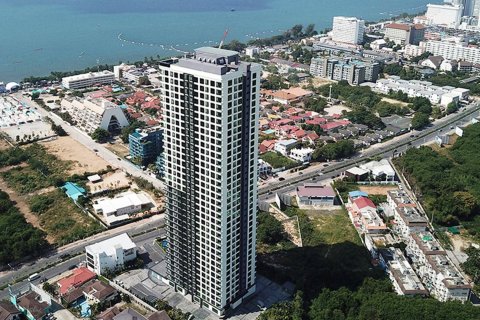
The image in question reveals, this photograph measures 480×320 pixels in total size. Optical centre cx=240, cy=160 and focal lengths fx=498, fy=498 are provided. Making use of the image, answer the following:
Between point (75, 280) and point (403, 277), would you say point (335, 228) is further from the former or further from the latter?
point (75, 280)

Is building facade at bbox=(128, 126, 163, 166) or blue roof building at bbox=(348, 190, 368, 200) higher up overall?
building facade at bbox=(128, 126, 163, 166)

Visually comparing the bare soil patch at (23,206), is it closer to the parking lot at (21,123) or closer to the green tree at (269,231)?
the parking lot at (21,123)

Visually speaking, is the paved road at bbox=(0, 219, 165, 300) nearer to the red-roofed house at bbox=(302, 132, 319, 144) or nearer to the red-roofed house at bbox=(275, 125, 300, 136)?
the red-roofed house at bbox=(302, 132, 319, 144)

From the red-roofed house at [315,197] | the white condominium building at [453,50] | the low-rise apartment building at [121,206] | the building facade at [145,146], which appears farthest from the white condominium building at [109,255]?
the white condominium building at [453,50]

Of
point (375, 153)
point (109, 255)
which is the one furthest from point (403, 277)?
point (375, 153)

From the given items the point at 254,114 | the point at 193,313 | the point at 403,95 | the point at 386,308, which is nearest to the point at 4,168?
the point at 193,313

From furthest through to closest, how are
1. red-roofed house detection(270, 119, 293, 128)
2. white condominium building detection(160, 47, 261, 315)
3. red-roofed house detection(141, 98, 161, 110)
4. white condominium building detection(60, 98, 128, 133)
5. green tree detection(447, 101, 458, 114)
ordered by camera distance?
green tree detection(447, 101, 458, 114) < red-roofed house detection(141, 98, 161, 110) < red-roofed house detection(270, 119, 293, 128) < white condominium building detection(60, 98, 128, 133) < white condominium building detection(160, 47, 261, 315)

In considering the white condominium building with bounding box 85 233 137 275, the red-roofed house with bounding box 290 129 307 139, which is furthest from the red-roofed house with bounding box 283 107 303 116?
the white condominium building with bounding box 85 233 137 275
